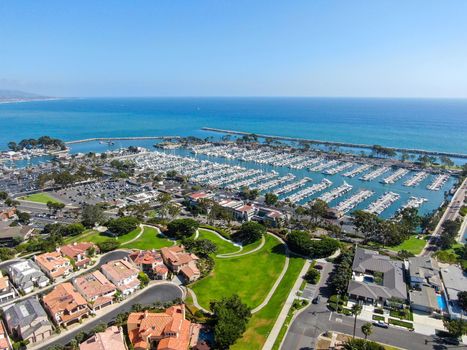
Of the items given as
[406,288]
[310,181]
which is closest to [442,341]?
[406,288]

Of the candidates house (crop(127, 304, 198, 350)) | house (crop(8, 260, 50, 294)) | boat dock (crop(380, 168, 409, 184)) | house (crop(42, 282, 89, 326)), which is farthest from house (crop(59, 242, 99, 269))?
boat dock (crop(380, 168, 409, 184))

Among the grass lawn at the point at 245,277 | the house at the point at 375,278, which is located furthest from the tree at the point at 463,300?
the grass lawn at the point at 245,277

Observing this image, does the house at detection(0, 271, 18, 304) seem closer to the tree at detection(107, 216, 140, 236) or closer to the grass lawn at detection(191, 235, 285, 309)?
the tree at detection(107, 216, 140, 236)

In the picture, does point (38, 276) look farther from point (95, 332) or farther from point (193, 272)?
point (193, 272)

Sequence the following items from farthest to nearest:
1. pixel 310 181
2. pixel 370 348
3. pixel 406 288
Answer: pixel 310 181 < pixel 406 288 < pixel 370 348

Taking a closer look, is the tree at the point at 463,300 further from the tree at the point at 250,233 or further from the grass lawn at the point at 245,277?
the tree at the point at 250,233

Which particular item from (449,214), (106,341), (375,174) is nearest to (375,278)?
(106,341)
